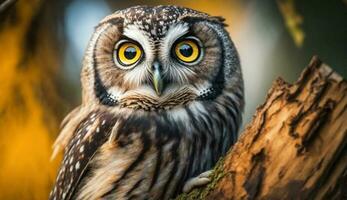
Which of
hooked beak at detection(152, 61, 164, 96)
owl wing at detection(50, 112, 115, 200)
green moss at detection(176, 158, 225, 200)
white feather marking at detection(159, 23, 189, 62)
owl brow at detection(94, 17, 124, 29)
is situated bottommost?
green moss at detection(176, 158, 225, 200)

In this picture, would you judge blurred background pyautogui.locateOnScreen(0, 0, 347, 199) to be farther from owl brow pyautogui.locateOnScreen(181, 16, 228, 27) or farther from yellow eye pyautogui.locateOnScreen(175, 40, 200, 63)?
yellow eye pyautogui.locateOnScreen(175, 40, 200, 63)

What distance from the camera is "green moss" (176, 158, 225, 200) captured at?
1.06 meters

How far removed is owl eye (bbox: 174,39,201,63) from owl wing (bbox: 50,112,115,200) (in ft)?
0.82

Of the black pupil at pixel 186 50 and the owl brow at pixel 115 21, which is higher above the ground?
the owl brow at pixel 115 21

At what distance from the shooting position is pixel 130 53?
1.29 m

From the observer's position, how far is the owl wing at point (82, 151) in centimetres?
132

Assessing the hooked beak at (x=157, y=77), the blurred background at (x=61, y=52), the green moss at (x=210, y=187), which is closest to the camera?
the green moss at (x=210, y=187)

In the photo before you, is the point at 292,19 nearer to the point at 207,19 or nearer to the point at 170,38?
the point at 207,19

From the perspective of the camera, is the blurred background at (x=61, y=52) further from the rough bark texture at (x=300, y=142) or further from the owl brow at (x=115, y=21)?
the rough bark texture at (x=300, y=142)

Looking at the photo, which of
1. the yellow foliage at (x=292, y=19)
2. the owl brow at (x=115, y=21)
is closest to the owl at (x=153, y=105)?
the owl brow at (x=115, y=21)

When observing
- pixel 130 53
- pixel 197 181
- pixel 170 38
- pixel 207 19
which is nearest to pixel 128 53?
pixel 130 53

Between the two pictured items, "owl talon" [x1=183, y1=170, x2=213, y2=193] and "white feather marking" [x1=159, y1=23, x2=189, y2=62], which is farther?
"white feather marking" [x1=159, y1=23, x2=189, y2=62]

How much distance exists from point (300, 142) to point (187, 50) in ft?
1.58

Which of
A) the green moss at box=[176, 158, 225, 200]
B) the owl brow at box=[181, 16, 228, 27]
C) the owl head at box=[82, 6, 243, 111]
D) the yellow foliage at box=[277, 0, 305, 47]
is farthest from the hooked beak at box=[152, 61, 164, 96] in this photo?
the yellow foliage at box=[277, 0, 305, 47]
